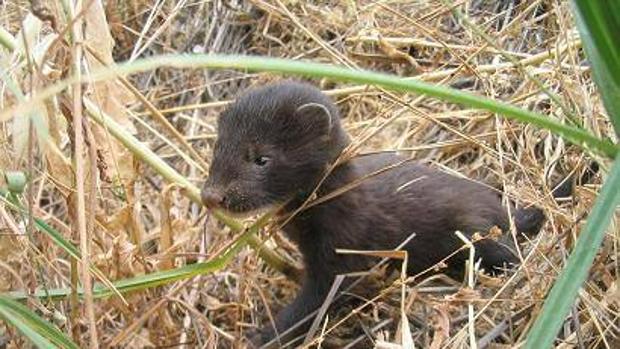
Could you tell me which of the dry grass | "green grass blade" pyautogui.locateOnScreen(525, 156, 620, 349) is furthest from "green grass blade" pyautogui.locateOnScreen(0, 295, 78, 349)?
"green grass blade" pyautogui.locateOnScreen(525, 156, 620, 349)

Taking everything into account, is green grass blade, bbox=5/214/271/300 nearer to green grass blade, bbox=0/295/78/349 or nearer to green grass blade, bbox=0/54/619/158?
green grass blade, bbox=0/295/78/349

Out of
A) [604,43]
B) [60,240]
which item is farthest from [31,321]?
[604,43]

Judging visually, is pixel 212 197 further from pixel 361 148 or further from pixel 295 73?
pixel 295 73

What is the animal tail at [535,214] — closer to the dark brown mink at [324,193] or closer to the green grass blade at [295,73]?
the dark brown mink at [324,193]

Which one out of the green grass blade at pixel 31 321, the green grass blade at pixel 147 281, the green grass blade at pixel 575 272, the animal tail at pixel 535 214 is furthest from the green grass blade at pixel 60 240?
the animal tail at pixel 535 214

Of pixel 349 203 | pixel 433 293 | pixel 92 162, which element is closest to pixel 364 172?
pixel 349 203

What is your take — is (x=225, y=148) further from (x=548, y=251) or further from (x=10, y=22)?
(x=10, y=22)
